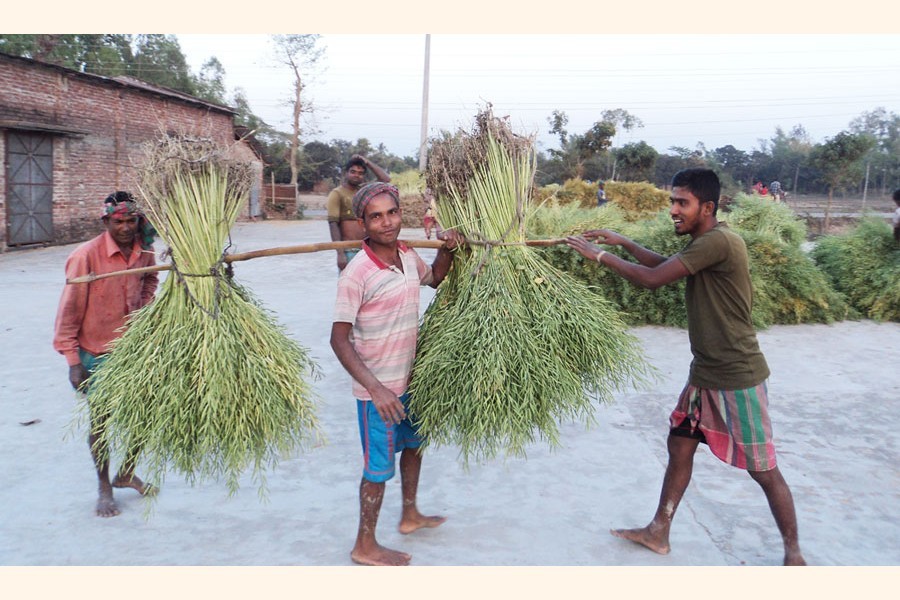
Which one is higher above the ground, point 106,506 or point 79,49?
point 79,49

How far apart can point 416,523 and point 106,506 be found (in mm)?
1403

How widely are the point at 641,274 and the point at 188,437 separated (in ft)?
5.97

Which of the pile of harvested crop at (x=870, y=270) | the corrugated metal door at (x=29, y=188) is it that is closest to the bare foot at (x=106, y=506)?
the pile of harvested crop at (x=870, y=270)

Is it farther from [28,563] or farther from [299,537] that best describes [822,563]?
[28,563]

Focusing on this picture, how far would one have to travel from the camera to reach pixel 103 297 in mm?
2826

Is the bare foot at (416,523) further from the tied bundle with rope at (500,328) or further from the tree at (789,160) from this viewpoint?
the tree at (789,160)

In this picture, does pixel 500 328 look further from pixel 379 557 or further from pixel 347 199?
pixel 347 199

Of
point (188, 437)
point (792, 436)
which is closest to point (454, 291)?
point (188, 437)

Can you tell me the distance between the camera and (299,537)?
2.64m

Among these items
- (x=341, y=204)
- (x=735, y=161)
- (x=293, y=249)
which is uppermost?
(x=735, y=161)

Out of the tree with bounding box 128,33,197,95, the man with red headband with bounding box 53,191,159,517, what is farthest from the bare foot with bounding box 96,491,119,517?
the tree with bounding box 128,33,197,95

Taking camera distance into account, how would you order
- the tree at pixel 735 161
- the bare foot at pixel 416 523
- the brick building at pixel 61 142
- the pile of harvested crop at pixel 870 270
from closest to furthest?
the bare foot at pixel 416 523 → the pile of harvested crop at pixel 870 270 → the brick building at pixel 61 142 → the tree at pixel 735 161

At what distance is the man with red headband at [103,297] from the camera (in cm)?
274

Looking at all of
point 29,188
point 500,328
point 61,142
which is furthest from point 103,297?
point 61,142
